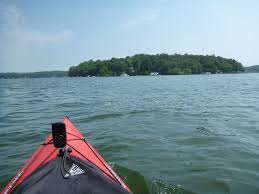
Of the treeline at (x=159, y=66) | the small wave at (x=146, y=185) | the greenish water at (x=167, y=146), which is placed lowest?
the small wave at (x=146, y=185)

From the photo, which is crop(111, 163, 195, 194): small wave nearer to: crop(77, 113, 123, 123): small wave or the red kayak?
the red kayak

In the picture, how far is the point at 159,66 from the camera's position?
108750mm

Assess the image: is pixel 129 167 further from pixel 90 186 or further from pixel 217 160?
pixel 90 186

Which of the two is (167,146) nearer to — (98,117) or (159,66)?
(98,117)

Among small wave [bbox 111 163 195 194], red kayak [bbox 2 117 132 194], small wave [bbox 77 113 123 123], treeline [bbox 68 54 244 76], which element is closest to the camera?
red kayak [bbox 2 117 132 194]

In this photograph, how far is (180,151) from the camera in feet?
21.5

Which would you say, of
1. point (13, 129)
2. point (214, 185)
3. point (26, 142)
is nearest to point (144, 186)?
point (214, 185)

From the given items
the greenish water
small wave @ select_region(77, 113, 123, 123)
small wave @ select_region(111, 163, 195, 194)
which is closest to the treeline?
small wave @ select_region(77, 113, 123, 123)

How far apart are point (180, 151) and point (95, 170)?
3.94 m

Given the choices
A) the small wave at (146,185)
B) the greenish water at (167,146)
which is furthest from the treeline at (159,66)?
the small wave at (146,185)

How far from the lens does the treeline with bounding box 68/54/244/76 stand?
348ft

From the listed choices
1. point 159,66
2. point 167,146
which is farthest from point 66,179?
point 159,66

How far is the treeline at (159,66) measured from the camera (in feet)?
348

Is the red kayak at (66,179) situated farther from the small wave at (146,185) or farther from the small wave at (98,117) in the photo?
the small wave at (98,117)
